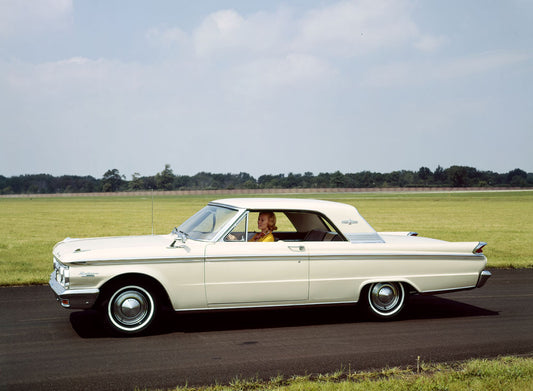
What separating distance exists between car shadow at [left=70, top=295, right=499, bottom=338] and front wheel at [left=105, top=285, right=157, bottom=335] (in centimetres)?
17

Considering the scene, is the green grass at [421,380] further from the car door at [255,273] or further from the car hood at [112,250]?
the car hood at [112,250]

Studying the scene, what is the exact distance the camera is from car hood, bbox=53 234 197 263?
5.62 m

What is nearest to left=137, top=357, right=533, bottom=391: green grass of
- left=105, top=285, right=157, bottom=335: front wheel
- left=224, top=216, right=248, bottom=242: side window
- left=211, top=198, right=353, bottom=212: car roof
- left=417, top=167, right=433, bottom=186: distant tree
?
left=105, top=285, right=157, bottom=335: front wheel

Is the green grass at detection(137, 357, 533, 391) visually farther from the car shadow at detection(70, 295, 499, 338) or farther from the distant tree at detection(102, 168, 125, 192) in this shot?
the distant tree at detection(102, 168, 125, 192)

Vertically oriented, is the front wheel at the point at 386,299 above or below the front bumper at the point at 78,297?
below

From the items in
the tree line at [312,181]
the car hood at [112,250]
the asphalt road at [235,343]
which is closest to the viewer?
the asphalt road at [235,343]

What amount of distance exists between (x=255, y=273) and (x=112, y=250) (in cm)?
157

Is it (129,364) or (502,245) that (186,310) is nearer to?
(129,364)

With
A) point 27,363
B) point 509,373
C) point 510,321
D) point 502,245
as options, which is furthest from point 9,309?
point 502,245

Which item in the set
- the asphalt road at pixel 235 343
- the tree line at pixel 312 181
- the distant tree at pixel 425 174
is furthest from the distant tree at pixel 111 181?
the asphalt road at pixel 235 343

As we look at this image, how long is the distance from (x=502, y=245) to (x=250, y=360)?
532 inches

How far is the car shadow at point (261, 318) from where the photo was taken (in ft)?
20.2

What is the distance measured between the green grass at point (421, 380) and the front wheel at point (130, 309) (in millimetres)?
1749

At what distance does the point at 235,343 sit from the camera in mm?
5574
